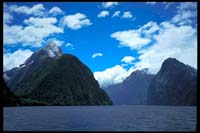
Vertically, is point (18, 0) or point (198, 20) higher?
point (18, 0)

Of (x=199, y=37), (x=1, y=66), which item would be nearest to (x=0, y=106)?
(x=1, y=66)

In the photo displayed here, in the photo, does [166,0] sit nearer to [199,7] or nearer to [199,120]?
[199,7]

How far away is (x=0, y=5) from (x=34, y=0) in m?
1.23

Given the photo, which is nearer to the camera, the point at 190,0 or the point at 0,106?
the point at 0,106

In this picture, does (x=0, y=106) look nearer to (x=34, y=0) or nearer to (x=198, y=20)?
(x=34, y=0)

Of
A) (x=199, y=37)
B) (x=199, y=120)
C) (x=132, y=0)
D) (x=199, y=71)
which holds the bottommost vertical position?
(x=199, y=120)

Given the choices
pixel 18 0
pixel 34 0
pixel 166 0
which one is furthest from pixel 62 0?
pixel 166 0

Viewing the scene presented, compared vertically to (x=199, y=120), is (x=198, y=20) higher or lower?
higher

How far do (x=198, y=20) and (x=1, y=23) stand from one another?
7094 millimetres

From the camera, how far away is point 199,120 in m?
8.67

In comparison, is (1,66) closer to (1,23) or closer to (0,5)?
(1,23)

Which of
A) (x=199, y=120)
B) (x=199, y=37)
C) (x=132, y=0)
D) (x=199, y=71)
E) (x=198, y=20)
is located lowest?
(x=199, y=120)

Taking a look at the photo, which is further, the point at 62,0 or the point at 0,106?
the point at 62,0

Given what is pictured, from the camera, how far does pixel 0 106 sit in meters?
8.64
